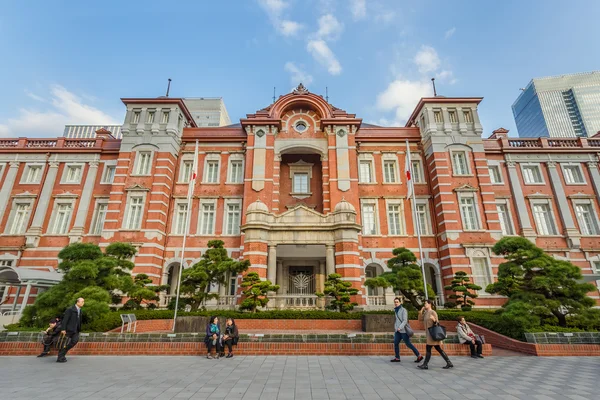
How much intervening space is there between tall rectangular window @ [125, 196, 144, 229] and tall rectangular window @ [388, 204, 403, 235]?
54.9 ft

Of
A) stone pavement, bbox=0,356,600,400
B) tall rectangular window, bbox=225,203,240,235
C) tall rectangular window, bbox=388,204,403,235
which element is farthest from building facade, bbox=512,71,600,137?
stone pavement, bbox=0,356,600,400

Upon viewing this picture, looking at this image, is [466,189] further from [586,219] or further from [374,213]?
[586,219]

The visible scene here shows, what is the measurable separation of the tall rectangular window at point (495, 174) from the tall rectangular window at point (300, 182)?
13.8 meters

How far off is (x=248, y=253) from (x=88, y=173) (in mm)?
14527

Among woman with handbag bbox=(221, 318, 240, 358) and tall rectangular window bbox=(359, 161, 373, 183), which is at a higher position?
tall rectangular window bbox=(359, 161, 373, 183)

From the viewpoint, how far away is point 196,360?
797 cm

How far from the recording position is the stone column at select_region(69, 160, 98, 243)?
19250 millimetres

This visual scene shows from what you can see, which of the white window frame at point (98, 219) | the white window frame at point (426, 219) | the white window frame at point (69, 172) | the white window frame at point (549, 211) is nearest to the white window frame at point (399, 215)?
the white window frame at point (426, 219)

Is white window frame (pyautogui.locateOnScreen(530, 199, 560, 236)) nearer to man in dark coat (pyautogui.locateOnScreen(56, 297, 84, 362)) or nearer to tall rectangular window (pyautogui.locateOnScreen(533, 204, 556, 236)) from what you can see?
tall rectangular window (pyautogui.locateOnScreen(533, 204, 556, 236))

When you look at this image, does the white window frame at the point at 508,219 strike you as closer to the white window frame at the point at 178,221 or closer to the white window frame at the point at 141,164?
the white window frame at the point at 178,221

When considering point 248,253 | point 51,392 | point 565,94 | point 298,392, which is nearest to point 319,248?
point 248,253

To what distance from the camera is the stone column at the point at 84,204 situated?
758 inches

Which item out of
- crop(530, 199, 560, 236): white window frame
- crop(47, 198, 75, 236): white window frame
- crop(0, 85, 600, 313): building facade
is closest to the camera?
crop(0, 85, 600, 313): building facade

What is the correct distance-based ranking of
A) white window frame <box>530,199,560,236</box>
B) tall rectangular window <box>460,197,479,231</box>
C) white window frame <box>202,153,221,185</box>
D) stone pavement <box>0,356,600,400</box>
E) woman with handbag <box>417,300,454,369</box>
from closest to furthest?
stone pavement <box>0,356,600,400</box>
woman with handbag <box>417,300,454,369</box>
tall rectangular window <box>460,197,479,231</box>
white window frame <box>530,199,560,236</box>
white window frame <box>202,153,221,185</box>
